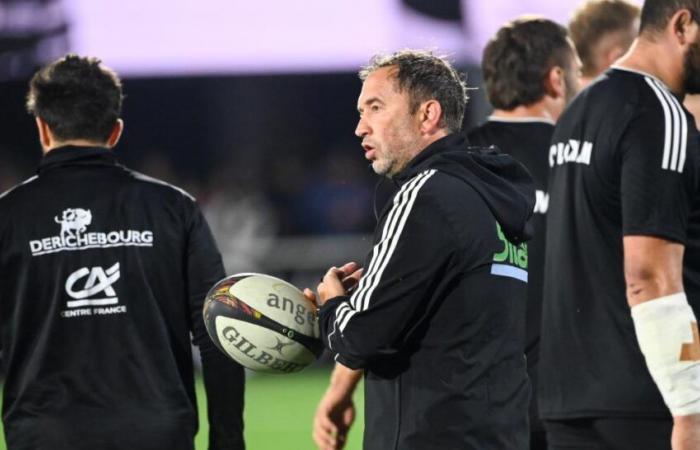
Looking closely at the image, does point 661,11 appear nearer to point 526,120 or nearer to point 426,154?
point 426,154

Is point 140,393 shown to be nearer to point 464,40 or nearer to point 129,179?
point 129,179

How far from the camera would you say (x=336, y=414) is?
485cm

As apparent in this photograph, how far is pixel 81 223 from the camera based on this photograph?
4.57m

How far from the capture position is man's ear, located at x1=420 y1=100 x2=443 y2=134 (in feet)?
13.1

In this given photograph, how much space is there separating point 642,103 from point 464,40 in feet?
27.2

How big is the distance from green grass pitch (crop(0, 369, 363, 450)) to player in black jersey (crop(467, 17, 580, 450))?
3.95 metres

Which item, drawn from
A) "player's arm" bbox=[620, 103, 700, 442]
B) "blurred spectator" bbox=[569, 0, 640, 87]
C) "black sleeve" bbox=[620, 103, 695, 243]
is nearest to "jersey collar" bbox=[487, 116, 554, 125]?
"blurred spectator" bbox=[569, 0, 640, 87]

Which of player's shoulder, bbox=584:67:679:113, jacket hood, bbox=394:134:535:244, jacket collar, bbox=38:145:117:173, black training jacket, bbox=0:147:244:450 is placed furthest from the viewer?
jacket collar, bbox=38:145:117:173

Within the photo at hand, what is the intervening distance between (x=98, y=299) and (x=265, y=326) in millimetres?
640

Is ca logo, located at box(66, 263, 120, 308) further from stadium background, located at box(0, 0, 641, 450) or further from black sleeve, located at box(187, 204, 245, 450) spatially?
stadium background, located at box(0, 0, 641, 450)

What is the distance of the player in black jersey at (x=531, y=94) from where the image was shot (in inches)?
217

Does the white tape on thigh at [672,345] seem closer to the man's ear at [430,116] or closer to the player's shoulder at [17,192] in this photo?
the man's ear at [430,116]

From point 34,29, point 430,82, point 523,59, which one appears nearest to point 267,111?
point 34,29

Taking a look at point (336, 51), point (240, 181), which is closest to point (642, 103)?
point (336, 51)
